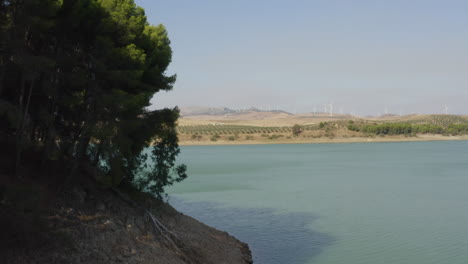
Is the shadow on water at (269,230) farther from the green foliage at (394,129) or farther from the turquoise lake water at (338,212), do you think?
the green foliage at (394,129)

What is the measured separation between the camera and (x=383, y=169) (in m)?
62.4

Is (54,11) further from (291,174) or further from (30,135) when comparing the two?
(291,174)

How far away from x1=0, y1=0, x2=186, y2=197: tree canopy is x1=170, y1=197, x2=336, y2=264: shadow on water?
776 centimetres

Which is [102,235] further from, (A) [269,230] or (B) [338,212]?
(B) [338,212]

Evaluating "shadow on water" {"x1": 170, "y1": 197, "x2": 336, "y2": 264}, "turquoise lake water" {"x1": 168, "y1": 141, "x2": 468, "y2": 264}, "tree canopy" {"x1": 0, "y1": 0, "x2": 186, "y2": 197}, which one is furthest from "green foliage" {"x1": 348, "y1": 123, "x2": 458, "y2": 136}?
"tree canopy" {"x1": 0, "y1": 0, "x2": 186, "y2": 197}

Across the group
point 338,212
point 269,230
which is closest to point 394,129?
point 338,212

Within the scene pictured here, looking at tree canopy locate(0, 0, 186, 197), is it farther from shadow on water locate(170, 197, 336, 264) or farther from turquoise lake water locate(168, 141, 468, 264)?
turquoise lake water locate(168, 141, 468, 264)

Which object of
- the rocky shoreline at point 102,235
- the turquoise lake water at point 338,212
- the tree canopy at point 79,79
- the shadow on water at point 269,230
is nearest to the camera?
the rocky shoreline at point 102,235

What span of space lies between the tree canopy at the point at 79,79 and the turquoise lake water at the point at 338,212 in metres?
8.47

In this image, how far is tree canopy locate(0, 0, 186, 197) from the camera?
14.5 m

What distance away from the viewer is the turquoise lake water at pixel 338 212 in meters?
21.6

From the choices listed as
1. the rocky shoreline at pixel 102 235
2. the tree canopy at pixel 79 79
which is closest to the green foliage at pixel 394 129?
the rocky shoreline at pixel 102 235

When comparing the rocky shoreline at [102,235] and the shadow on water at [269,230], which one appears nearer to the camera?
the rocky shoreline at [102,235]

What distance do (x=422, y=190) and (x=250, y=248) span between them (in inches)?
1042
